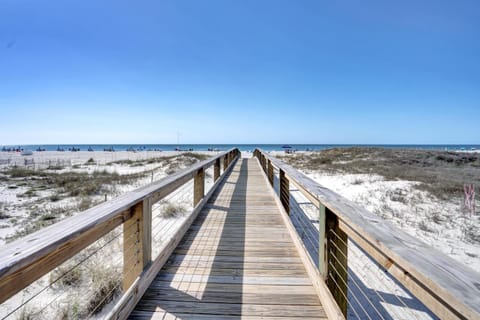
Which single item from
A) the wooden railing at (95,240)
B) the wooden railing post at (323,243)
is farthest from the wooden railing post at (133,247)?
the wooden railing post at (323,243)

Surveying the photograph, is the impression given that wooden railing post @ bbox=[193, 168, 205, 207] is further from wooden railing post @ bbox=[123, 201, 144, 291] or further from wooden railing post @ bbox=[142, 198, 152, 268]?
wooden railing post @ bbox=[123, 201, 144, 291]

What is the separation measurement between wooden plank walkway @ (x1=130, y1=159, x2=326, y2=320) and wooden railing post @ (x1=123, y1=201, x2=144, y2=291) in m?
0.23

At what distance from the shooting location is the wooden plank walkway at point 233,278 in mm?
1831

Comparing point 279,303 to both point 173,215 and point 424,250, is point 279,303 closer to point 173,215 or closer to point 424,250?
point 424,250

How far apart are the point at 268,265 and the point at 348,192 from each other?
21.5 ft

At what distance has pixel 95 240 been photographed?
1.39m

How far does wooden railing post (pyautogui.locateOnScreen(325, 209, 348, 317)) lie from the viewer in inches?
69.2

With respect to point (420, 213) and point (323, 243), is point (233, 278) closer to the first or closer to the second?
point (323, 243)

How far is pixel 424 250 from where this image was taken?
3.14 feet

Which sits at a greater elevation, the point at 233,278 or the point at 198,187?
the point at 198,187

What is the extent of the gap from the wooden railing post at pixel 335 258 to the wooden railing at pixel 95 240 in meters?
1.56

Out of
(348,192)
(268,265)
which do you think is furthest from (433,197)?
(268,265)

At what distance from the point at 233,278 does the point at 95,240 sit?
55.0 inches

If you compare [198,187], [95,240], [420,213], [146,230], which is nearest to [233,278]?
[146,230]
